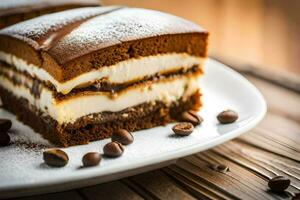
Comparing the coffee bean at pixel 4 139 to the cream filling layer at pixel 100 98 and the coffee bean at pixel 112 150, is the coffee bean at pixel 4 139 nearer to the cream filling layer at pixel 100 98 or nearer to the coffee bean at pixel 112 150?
the cream filling layer at pixel 100 98

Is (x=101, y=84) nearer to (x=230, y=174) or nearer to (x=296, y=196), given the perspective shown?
(x=230, y=174)

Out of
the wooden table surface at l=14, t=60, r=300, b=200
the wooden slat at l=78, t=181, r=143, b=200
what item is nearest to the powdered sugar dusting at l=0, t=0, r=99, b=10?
the wooden table surface at l=14, t=60, r=300, b=200

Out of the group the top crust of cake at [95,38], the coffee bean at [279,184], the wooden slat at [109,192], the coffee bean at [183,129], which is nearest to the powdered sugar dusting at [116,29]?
the top crust of cake at [95,38]

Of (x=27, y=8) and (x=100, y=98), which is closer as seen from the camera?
(x=100, y=98)

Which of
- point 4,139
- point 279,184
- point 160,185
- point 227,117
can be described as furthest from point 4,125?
point 279,184

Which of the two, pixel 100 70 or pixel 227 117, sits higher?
pixel 100 70

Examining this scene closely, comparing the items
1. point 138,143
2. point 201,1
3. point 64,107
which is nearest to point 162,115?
point 138,143

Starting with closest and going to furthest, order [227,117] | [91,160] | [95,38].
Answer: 1. [91,160]
2. [95,38]
3. [227,117]
